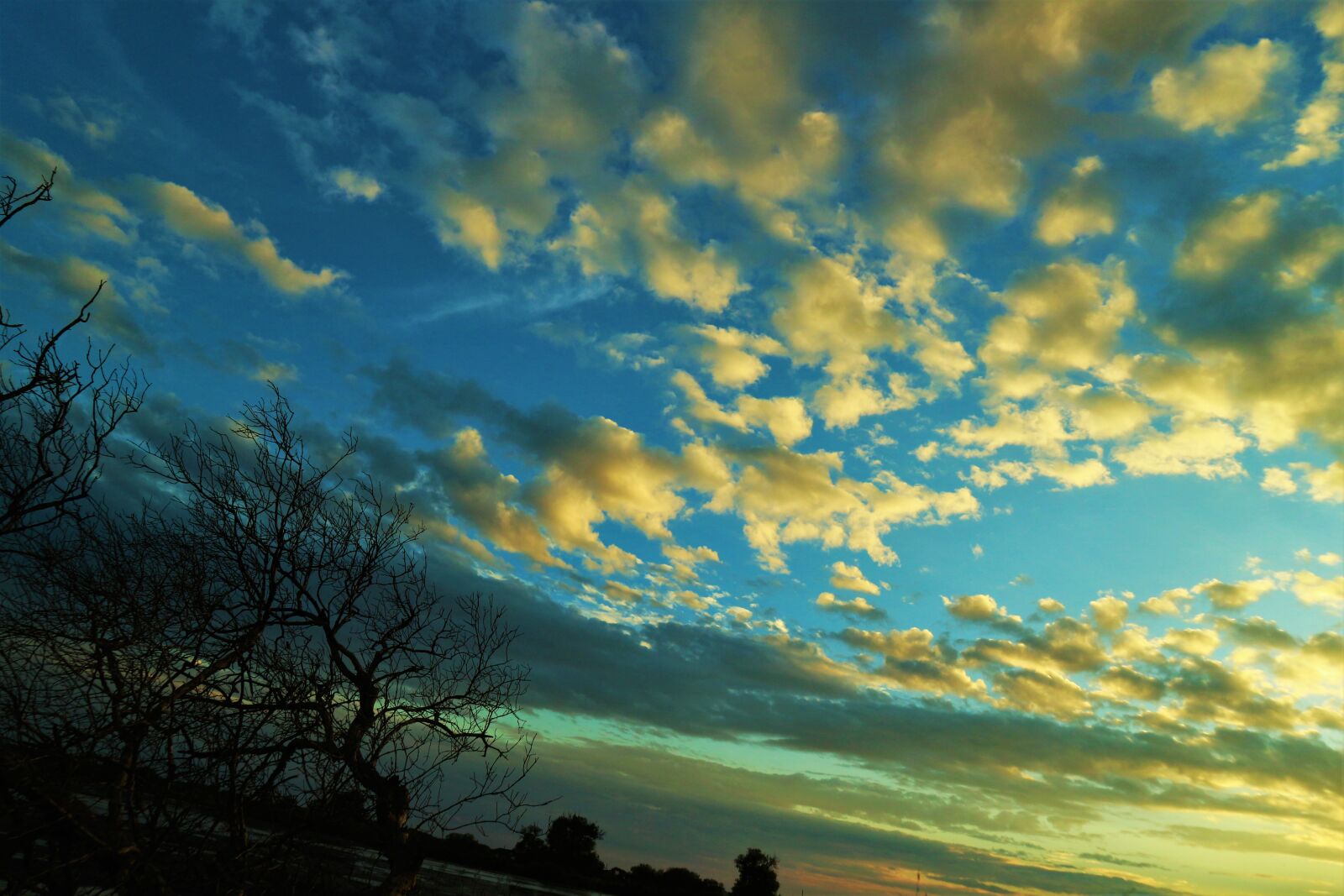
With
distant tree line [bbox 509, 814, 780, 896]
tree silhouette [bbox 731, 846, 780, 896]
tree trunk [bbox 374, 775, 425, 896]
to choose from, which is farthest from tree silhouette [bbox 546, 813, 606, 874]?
tree trunk [bbox 374, 775, 425, 896]

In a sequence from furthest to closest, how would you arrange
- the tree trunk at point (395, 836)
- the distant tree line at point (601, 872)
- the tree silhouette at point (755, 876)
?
the tree silhouette at point (755, 876) → the distant tree line at point (601, 872) → the tree trunk at point (395, 836)

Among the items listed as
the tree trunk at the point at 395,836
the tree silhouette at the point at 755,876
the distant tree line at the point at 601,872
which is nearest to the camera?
the tree trunk at the point at 395,836

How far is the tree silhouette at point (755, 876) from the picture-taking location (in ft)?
396

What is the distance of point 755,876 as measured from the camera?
122 meters

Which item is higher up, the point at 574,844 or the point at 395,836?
the point at 395,836

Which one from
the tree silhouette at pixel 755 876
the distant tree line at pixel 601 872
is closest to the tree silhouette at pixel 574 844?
the distant tree line at pixel 601 872

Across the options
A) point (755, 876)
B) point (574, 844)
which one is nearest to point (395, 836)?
point (574, 844)

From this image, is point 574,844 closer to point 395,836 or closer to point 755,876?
point 755,876

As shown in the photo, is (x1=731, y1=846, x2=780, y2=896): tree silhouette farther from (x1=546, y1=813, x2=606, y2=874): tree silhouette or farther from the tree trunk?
the tree trunk

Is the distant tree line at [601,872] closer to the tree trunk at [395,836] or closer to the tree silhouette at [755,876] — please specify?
the tree silhouette at [755,876]

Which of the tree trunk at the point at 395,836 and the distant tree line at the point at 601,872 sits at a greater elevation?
the tree trunk at the point at 395,836

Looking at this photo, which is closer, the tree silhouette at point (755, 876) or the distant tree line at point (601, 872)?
the distant tree line at point (601, 872)

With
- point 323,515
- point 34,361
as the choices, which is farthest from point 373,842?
point 34,361

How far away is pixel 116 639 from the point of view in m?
7.51
